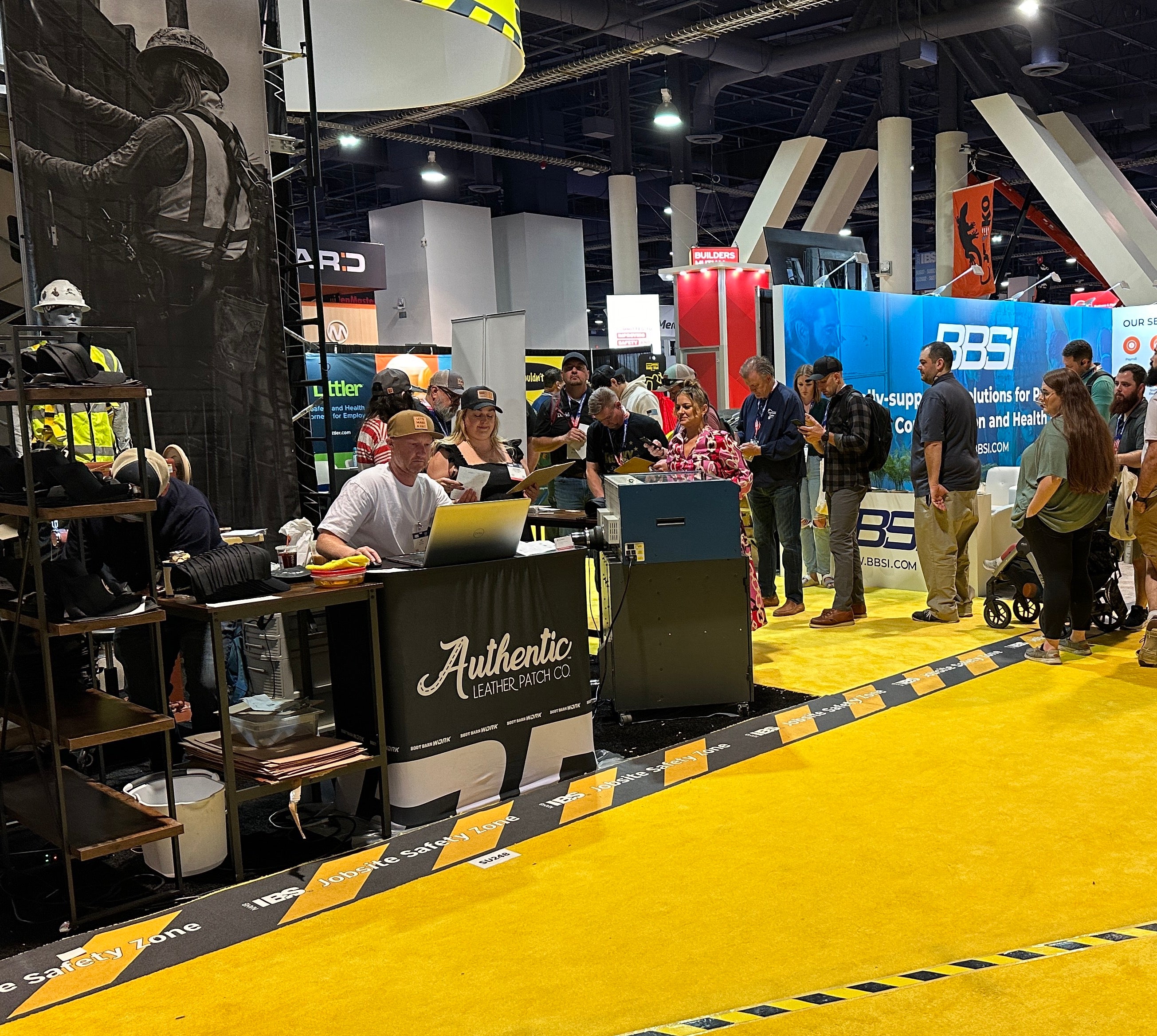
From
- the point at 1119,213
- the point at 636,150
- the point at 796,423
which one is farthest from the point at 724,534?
the point at 636,150

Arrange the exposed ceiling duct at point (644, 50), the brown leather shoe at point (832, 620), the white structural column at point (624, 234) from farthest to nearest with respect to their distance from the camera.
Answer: the white structural column at point (624, 234), the exposed ceiling duct at point (644, 50), the brown leather shoe at point (832, 620)

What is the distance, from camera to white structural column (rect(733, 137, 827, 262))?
48.6ft

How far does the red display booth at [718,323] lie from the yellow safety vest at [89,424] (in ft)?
24.3

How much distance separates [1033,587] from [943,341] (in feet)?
15.5

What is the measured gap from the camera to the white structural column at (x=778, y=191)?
14812mm

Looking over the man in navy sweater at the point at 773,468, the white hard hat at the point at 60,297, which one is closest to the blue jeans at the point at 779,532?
the man in navy sweater at the point at 773,468

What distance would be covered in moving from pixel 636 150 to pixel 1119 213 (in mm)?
9443

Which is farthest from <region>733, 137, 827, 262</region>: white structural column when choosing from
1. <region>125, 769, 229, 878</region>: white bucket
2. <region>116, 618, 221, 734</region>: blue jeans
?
<region>125, 769, 229, 878</region>: white bucket

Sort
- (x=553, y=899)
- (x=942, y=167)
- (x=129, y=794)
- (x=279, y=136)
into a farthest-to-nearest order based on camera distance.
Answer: (x=942, y=167), (x=279, y=136), (x=129, y=794), (x=553, y=899)

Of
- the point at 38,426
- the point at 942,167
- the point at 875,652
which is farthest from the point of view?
the point at 942,167

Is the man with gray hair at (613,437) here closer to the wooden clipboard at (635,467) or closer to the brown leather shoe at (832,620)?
the wooden clipboard at (635,467)

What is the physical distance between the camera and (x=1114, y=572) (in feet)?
20.0

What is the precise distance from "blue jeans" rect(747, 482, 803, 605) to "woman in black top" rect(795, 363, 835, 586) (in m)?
0.16

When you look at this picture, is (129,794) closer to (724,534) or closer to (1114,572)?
(724,534)
